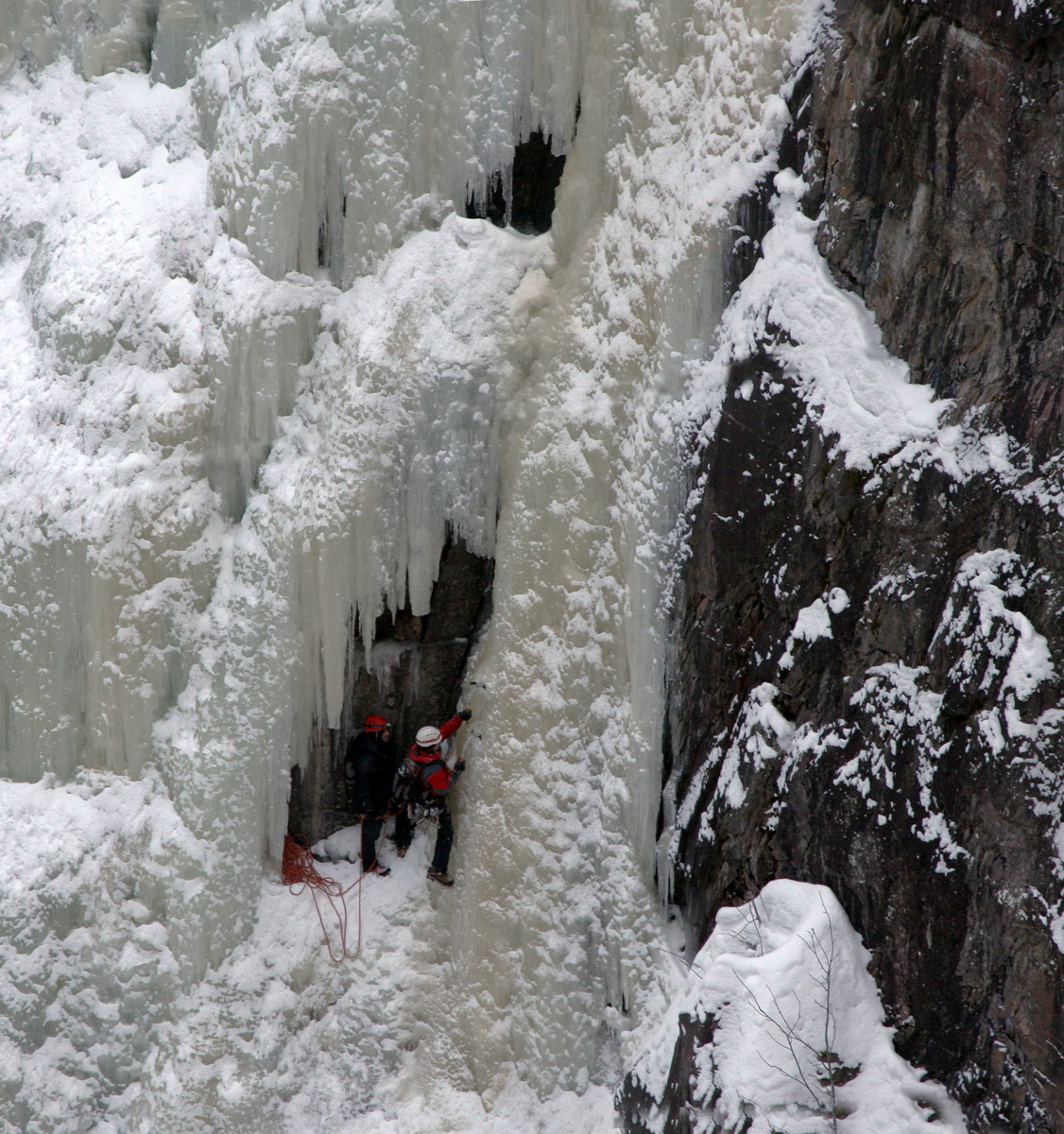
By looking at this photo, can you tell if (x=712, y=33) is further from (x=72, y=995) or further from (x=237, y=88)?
(x=72, y=995)

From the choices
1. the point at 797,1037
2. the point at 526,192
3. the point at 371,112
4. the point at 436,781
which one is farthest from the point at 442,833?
the point at 371,112

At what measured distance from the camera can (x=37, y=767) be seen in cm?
825

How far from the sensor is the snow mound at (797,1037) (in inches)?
205

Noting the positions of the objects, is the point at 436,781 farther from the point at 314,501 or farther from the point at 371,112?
the point at 371,112

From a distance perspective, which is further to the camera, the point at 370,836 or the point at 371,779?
the point at 370,836

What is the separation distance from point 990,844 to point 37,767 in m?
6.67

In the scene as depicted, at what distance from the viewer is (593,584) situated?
23.5 ft

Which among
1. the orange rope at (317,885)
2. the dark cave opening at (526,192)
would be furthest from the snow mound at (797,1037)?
the dark cave opening at (526,192)

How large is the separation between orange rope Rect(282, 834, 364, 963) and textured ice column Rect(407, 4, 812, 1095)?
0.84 m

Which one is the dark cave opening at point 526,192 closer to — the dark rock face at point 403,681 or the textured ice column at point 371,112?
the textured ice column at point 371,112

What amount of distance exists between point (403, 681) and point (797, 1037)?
13.3 ft

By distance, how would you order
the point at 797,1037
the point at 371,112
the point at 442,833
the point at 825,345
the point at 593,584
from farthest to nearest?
the point at 442,833, the point at 371,112, the point at 593,584, the point at 825,345, the point at 797,1037

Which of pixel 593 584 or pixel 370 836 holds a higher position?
pixel 593 584

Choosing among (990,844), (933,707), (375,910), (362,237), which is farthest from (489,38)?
(375,910)
